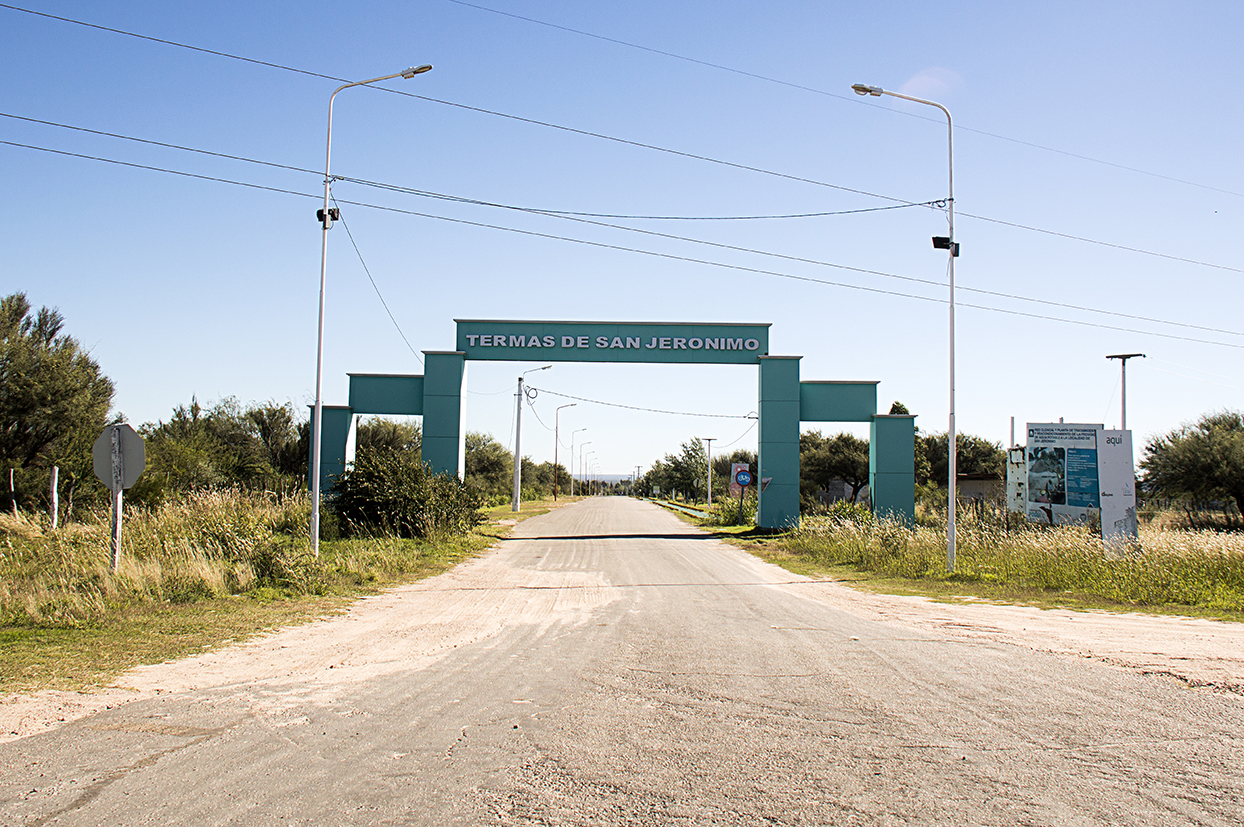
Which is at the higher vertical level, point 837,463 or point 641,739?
point 837,463

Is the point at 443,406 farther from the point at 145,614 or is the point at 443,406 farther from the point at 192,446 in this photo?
the point at 145,614

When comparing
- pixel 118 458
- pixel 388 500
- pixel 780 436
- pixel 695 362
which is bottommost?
pixel 388 500

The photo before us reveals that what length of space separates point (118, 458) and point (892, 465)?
24647 mm

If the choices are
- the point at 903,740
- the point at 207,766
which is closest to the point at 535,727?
the point at 207,766

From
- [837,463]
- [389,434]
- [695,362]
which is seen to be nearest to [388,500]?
[695,362]

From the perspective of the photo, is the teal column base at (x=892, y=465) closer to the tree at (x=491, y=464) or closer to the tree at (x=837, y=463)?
the tree at (x=837, y=463)

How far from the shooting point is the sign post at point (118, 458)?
10719 millimetres

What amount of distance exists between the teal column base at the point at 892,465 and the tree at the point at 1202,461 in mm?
14305

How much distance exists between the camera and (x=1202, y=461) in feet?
107

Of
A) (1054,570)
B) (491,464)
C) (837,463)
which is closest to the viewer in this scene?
(1054,570)

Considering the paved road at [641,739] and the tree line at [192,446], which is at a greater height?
the tree line at [192,446]

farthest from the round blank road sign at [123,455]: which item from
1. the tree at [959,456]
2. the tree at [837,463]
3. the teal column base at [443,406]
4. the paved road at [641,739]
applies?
the tree at [959,456]

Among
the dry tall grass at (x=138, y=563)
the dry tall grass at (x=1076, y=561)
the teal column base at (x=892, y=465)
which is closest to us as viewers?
the dry tall grass at (x=138, y=563)

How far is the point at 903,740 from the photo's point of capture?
4996 mm
